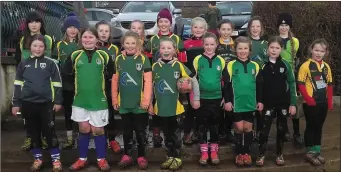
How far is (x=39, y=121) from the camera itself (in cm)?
532

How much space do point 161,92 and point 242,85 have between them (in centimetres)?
105

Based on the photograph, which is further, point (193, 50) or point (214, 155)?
point (193, 50)

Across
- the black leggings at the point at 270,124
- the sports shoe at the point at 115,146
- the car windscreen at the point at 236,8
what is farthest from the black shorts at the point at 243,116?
the car windscreen at the point at 236,8

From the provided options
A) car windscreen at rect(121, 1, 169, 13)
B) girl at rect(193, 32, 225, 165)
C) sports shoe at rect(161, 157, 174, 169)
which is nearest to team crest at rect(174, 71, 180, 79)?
girl at rect(193, 32, 225, 165)

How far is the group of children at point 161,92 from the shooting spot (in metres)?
5.18

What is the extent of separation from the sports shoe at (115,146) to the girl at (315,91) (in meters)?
2.60

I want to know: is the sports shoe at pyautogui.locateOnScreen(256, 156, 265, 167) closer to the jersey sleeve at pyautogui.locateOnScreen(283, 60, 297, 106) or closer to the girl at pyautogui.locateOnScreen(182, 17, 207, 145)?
the jersey sleeve at pyautogui.locateOnScreen(283, 60, 297, 106)

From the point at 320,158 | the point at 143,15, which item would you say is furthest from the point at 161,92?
the point at 143,15

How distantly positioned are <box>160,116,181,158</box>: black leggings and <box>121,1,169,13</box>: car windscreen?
7.92 metres

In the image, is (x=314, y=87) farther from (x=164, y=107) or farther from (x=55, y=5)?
(x=55, y=5)

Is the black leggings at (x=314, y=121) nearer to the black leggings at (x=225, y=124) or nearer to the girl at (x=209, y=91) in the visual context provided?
the black leggings at (x=225, y=124)

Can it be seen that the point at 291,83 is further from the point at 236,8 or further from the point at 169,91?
the point at 236,8

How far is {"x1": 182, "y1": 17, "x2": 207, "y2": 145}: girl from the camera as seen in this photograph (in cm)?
590

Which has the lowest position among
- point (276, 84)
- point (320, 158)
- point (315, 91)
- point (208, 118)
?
point (320, 158)
